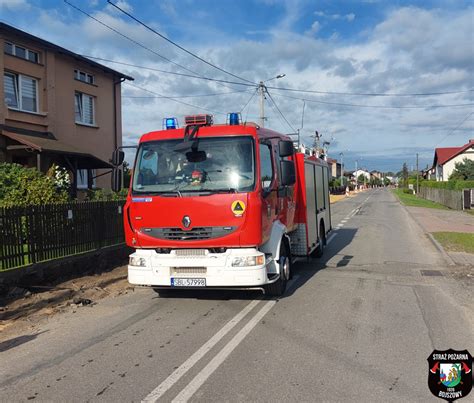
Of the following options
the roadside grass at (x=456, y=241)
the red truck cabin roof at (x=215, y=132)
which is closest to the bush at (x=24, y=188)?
the red truck cabin roof at (x=215, y=132)

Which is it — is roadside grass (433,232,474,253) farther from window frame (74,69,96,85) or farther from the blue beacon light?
window frame (74,69,96,85)

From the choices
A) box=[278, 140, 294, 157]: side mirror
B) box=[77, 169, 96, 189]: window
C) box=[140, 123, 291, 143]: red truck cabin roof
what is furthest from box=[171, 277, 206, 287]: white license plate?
box=[77, 169, 96, 189]: window

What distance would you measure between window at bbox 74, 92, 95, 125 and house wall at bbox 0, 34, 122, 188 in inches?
9.5

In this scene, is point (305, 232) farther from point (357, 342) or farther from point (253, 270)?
point (357, 342)

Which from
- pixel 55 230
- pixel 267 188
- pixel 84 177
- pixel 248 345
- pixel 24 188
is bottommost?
pixel 248 345

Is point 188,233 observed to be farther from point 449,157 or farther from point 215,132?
point 449,157

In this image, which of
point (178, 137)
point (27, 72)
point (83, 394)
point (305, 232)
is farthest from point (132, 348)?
point (27, 72)

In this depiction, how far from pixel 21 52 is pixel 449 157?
7140 cm

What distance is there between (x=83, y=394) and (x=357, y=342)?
2938 millimetres

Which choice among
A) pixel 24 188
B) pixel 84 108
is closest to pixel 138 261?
pixel 24 188

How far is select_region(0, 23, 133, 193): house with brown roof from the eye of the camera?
1645 centimetres

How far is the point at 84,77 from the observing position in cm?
2138

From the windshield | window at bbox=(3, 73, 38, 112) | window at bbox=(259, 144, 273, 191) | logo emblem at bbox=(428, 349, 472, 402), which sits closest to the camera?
logo emblem at bbox=(428, 349, 472, 402)

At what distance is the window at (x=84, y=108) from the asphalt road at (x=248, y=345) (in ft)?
49.0
